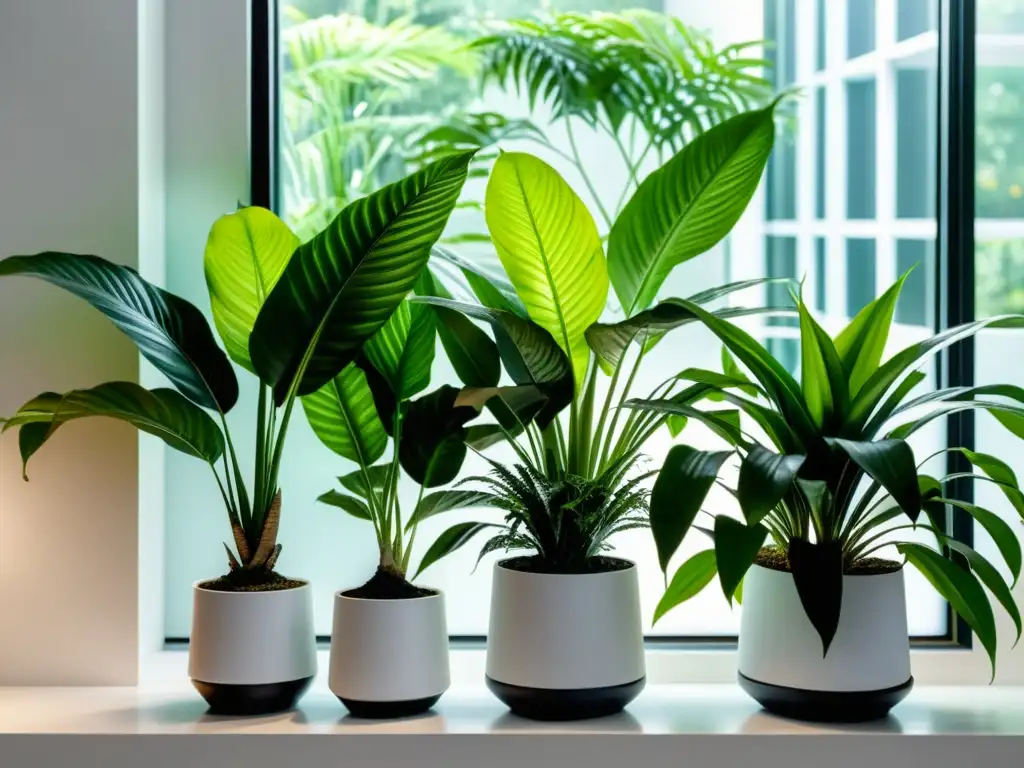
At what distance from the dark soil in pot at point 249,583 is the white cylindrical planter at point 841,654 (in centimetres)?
59

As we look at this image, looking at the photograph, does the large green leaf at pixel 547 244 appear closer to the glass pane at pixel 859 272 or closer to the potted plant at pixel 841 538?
the potted plant at pixel 841 538

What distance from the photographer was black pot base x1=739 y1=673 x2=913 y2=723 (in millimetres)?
1234

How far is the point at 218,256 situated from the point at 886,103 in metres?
Answer: 1.02

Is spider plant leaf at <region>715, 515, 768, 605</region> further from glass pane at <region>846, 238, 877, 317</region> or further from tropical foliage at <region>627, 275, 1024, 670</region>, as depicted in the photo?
glass pane at <region>846, 238, 877, 317</region>

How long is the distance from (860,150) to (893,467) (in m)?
0.71

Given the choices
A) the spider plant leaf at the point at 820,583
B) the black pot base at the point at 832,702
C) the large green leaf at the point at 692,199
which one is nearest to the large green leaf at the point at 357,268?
the large green leaf at the point at 692,199

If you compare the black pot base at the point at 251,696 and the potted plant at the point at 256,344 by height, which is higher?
the potted plant at the point at 256,344

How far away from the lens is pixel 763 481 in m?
1.09

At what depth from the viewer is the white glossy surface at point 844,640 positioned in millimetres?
1232

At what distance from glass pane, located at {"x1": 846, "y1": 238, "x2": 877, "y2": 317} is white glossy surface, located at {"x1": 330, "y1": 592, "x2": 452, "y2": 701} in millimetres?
807

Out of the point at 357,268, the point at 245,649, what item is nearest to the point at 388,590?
the point at 245,649

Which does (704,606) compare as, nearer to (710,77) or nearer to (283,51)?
(710,77)

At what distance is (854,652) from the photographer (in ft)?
4.04

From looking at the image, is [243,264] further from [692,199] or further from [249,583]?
[692,199]
